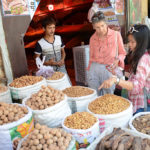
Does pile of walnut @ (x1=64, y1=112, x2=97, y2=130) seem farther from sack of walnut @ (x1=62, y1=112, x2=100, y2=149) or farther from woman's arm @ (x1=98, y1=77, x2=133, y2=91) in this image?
woman's arm @ (x1=98, y1=77, x2=133, y2=91)

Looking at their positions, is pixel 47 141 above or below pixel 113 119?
above

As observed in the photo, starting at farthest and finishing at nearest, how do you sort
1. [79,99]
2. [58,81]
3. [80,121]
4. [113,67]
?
[113,67], [58,81], [79,99], [80,121]

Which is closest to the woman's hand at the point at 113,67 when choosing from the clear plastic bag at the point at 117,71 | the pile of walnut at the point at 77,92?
the clear plastic bag at the point at 117,71

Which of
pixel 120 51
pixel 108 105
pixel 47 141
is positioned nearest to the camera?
pixel 47 141

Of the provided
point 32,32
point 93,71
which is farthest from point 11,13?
point 32,32

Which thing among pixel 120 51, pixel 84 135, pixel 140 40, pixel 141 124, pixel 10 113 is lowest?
pixel 141 124

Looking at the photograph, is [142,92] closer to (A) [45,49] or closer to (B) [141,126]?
(B) [141,126]

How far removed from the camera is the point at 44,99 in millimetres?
1642

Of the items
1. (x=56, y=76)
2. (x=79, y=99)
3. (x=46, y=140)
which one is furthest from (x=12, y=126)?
(x=56, y=76)

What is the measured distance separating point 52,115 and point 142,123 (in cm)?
87

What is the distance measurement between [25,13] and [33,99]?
1291mm

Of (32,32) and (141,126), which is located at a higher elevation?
(32,32)

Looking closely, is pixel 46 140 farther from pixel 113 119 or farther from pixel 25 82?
pixel 25 82

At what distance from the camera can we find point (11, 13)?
2.25m
